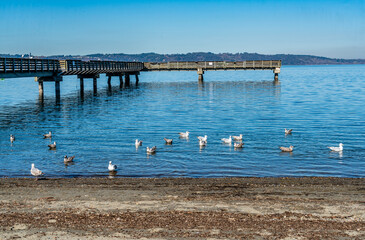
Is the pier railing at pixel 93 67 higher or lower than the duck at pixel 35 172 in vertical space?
higher

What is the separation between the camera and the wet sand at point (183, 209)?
31.7ft

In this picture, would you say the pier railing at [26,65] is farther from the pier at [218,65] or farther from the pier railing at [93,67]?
the pier at [218,65]

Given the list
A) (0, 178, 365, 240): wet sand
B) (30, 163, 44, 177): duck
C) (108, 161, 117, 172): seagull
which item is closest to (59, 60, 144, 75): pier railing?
(108, 161, 117, 172): seagull

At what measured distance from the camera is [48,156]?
21.2 metres

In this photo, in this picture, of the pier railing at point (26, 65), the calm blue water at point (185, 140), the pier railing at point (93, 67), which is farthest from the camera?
the pier railing at point (93, 67)

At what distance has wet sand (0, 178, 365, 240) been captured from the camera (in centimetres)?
966

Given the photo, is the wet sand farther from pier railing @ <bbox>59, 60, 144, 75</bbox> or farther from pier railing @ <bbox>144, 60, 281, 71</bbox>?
pier railing @ <bbox>144, 60, 281, 71</bbox>

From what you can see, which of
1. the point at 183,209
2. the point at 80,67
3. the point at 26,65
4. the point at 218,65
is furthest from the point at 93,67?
the point at 183,209

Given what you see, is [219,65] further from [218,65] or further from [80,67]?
[80,67]

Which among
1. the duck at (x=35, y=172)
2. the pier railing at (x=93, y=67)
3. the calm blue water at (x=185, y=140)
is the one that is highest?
the pier railing at (x=93, y=67)

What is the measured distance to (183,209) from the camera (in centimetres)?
1130

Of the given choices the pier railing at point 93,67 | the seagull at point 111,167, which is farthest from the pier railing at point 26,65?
the seagull at point 111,167

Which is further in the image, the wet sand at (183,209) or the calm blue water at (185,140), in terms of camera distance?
the calm blue water at (185,140)

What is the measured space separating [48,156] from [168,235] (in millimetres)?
13233
